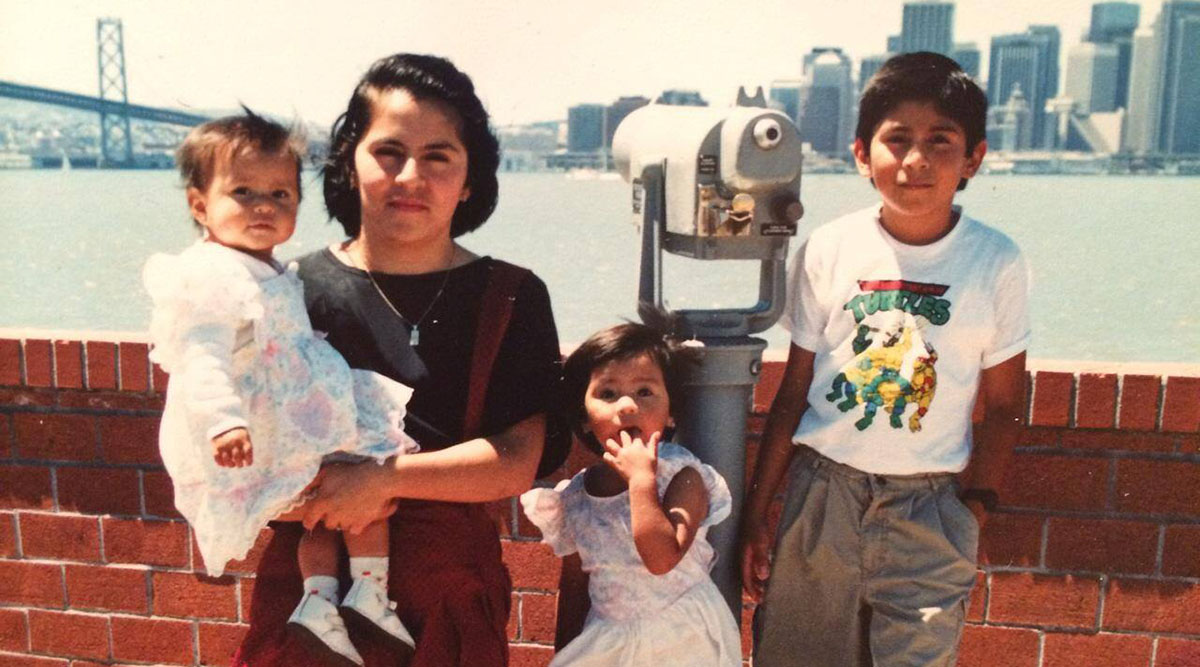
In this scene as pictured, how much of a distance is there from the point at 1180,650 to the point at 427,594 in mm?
1736

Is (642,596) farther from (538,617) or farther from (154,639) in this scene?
(154,639)

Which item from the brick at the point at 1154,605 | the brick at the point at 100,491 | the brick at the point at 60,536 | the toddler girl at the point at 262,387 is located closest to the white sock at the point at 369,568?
the toddler girl at the point at 262,387

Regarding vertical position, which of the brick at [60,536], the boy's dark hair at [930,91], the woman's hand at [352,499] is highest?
the boy's dark hair at [930,91]

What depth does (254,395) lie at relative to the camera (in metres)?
1.67

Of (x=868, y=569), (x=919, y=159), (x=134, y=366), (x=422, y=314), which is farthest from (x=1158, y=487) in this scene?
(x=134, y=366)

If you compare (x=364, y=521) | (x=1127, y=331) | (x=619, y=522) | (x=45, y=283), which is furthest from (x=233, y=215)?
(x=45, y=283)

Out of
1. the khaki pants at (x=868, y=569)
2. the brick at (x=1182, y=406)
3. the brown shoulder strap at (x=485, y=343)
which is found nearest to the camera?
the brown shoulder strap at (x=485, y=343)

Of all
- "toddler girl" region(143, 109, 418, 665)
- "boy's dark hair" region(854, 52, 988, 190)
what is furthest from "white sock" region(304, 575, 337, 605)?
"boy's dark hair" region(854, 52, 988, 190)

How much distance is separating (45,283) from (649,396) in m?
9.17

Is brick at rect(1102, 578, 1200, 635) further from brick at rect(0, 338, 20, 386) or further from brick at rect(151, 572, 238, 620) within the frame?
brick at rect(0, 338, 20, 386)

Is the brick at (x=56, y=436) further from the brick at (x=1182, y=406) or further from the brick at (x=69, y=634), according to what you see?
the brick at (x=1182, y=406)

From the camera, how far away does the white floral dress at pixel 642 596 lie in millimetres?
1859

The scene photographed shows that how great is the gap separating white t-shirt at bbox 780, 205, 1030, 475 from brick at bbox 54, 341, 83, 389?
71.9 inches

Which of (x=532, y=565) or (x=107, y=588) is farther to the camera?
(x=107, y=588)
